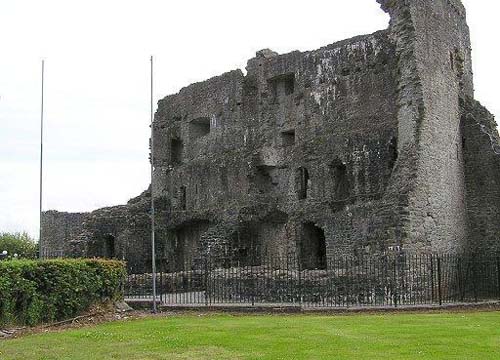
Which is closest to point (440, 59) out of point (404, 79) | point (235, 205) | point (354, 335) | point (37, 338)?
point (404, 79)

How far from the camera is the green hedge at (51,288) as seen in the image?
17.8 meters

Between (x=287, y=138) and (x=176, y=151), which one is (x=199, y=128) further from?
(x=287, y=138)

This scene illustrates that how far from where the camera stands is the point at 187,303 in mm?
23344

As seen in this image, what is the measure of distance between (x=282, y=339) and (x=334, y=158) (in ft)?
53.1

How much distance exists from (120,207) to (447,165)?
1754 centimetres

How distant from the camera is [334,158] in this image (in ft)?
96.3

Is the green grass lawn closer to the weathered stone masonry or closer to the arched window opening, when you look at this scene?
the weathered stone masonry

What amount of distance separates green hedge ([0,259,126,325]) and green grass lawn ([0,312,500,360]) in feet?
5.32

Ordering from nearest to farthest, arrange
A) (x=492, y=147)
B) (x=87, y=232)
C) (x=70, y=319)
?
(x=70, y=319) → (x=492, y=147) → (x=87, y=232)

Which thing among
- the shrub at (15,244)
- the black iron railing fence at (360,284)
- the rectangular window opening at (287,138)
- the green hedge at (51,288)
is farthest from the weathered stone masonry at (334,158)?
the shrub at (15,244)

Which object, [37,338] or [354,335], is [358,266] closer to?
[354,335]

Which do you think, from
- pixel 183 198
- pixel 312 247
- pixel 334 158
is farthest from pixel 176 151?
pixel 334 158

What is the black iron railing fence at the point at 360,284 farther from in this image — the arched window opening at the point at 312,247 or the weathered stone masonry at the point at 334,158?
the arched window opening at the point at 312,247

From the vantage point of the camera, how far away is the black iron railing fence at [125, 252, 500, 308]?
22.6 m
